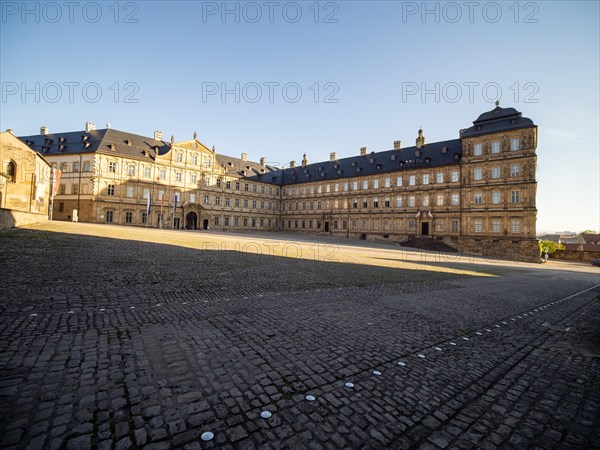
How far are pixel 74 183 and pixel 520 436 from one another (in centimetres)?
5523

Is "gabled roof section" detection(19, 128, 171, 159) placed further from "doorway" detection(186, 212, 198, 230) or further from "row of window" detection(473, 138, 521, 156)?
"row of window" detection(473, 138, 521, 156)

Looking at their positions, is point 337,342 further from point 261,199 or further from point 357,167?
point 261,199

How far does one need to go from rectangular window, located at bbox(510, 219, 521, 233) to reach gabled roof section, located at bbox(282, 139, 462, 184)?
1095 cm

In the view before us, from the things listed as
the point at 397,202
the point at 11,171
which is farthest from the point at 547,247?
the point at 11,171

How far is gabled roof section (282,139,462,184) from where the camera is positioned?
42422mm

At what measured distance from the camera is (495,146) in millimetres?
36938

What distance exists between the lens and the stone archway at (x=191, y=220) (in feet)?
161

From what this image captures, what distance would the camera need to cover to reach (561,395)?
11.8 ft

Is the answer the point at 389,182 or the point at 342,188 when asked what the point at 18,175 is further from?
the point at 389,182

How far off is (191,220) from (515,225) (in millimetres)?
49331

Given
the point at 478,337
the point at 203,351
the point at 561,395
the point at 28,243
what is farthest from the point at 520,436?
the point at 28,243

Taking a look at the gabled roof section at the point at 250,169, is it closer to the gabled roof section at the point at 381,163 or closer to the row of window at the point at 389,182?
the gabled roof section at the point at 381,163

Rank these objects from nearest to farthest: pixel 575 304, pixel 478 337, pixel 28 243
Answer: pixel 478 337, pixel 575 304, pixel 28 243

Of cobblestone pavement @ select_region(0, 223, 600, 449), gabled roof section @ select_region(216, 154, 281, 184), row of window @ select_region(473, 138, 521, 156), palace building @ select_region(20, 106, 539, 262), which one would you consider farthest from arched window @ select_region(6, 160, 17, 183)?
row of window @ select_region(473, 138, 521, 156)
